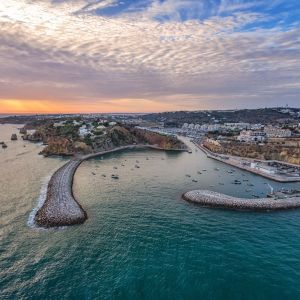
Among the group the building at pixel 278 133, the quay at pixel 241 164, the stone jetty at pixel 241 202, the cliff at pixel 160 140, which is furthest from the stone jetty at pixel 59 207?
the building at pixel 278 133

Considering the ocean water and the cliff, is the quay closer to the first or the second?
the cliff

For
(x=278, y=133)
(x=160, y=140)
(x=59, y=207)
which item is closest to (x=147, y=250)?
(x=59, y=207)

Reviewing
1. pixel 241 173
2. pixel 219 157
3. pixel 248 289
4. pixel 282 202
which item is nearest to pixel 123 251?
pixel 248 289

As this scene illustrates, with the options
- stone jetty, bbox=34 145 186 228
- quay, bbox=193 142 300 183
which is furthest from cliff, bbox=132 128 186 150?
stone jetty, bbox=34 145 186 228

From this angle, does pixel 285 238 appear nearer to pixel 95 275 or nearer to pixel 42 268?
pixel 95 275

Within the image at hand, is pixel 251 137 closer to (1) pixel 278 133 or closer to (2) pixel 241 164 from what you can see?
(1) pixel 278 133
